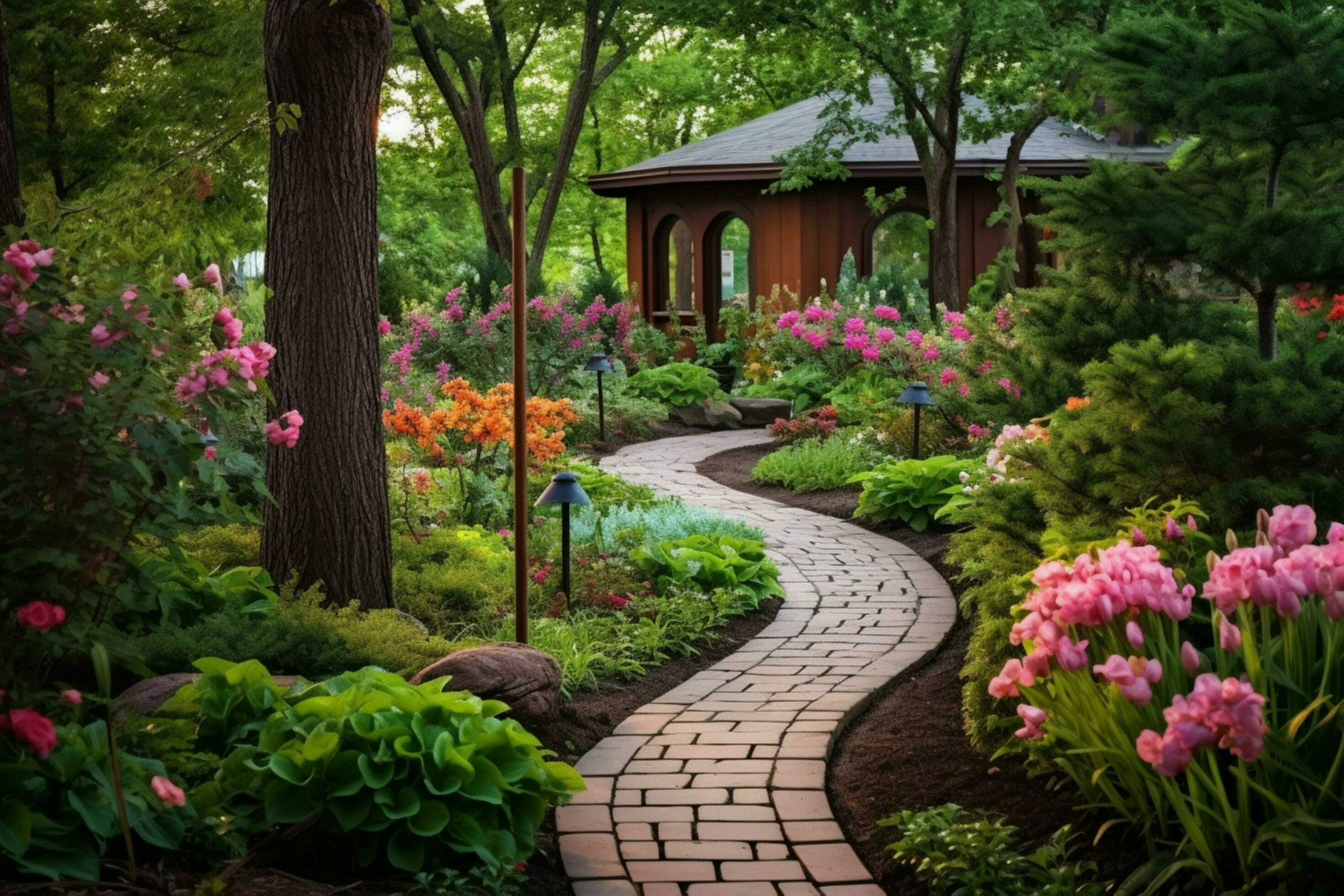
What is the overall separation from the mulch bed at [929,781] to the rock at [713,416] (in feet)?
31.6

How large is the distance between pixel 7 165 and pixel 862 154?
1486cm

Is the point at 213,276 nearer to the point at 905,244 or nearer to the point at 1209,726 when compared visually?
the point at 1209,726

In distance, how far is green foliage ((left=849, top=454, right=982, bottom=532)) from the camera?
930 centimetres

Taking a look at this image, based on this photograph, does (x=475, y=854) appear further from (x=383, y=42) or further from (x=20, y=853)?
(x=383, y=42)

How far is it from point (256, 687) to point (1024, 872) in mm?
2280

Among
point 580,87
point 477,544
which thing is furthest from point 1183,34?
point 580,87

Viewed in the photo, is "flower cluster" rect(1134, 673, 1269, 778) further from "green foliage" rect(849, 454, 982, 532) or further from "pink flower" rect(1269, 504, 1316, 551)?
"green foliage" rect(849, 454, 982, 532)

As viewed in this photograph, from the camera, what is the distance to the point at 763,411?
16.0 m

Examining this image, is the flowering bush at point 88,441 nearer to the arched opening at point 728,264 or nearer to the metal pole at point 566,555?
the metal pole at point 566,555

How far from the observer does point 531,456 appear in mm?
8484

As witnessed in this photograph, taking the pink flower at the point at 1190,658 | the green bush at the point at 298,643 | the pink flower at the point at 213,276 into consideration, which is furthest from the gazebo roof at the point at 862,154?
the pink flower at the point at 1190,658

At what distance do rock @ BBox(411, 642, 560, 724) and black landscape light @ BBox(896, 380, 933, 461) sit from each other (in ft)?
18.6

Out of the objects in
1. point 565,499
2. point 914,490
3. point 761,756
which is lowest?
point 761,756

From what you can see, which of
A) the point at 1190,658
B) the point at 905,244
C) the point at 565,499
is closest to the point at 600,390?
the point at 565,499
